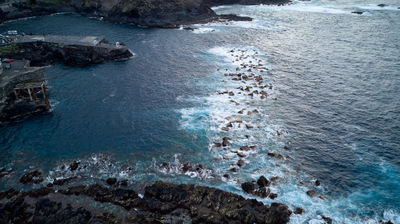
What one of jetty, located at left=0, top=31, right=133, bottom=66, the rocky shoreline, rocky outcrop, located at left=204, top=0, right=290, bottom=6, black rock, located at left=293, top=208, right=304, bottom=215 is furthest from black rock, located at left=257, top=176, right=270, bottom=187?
rocky outcrop, located at left=204, top=0, right=290, bottom=6

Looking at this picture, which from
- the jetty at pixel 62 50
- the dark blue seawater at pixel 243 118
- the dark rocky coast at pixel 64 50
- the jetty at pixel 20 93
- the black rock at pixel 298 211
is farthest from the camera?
the jetty at pixel 62 50

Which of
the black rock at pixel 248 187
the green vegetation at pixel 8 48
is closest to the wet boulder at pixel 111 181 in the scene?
the black rock at pixel 248 187

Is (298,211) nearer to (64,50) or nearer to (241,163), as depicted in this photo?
(241,163)

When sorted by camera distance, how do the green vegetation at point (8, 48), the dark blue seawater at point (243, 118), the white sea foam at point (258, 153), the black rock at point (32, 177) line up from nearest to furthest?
the white sea foam at point (258, 153), the black rock at point (32, 177), the dark blue seawater at point (243, 118), the green vegetation at point (8, 48)

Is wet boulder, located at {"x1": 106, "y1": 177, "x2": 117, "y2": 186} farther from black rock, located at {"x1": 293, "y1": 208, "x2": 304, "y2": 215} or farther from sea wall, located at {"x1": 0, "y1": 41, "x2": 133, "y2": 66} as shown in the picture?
sea wall, located at {"x1": 0, "y1": 41, "x2": 133, "y2": 66}

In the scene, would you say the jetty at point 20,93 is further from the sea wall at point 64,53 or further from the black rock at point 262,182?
the black rock at point 262,182

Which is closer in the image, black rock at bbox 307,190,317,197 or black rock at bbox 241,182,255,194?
black rock at bbox 307,190,317,197
